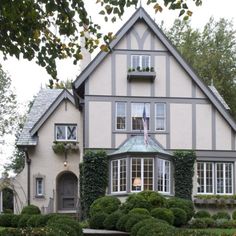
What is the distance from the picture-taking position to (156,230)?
1430 cm

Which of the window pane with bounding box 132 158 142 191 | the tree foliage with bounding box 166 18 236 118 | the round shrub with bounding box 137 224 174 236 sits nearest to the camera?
the round shrub with bounding box 137 224 174 236

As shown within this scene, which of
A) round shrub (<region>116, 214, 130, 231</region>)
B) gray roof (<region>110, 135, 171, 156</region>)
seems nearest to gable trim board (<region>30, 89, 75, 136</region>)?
gray roof (<region>110, 135, 171, 156</region>)

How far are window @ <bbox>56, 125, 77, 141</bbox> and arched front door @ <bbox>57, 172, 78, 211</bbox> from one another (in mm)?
1916

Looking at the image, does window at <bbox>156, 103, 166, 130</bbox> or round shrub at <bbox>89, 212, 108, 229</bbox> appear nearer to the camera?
round shrub at <bbox>89, 212, 108, 229</bbox>

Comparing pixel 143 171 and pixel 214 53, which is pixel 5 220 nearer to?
pixel 143 171

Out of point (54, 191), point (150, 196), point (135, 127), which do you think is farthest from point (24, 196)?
point (150, 196)

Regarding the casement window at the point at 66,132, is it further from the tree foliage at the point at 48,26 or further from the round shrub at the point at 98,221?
the tree foliage at the point at 48,26

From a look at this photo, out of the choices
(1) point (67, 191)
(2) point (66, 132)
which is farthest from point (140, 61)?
(1) point (67, 191)

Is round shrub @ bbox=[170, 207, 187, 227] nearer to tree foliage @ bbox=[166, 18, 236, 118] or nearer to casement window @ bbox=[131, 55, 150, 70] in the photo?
casement window @ bbox=[131, 55, 150, 70]

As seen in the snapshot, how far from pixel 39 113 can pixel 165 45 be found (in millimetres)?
9500

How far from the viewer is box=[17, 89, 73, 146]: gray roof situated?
31609 millimetres

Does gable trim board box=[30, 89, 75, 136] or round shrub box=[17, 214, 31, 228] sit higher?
gable trim board box=[30, 89, 75, 136]

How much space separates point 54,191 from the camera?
103 ft

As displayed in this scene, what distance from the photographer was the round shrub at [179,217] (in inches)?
890
